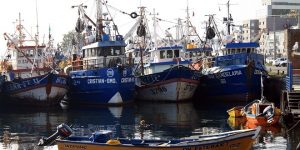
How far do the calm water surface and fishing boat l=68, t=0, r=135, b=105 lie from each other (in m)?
1.35

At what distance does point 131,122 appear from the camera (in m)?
37.5

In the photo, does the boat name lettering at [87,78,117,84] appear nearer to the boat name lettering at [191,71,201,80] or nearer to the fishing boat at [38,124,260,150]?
the boat name lettering at [191,71,201,80]

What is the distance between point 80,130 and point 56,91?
13807 mm

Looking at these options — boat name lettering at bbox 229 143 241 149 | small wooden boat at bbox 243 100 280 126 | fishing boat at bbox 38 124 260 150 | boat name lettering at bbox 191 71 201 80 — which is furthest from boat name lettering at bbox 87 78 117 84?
boat name lettering at bbox 229 143 241 149

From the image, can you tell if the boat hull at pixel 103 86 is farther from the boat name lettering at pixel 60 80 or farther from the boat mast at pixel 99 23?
the boat mast at pixel 99 23

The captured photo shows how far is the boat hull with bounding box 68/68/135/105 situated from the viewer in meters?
46.3

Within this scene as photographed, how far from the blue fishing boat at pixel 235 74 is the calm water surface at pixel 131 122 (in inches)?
109

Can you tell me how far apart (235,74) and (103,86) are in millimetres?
11282

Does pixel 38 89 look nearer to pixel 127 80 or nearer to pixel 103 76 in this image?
pixel 103 76

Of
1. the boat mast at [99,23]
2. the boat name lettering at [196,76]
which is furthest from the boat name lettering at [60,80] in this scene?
the boat name lettering at [196,76]

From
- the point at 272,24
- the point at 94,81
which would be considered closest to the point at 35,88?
the point at 94,81

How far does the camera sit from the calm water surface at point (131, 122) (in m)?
29.5

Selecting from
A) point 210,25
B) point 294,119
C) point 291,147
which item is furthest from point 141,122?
point 210,25

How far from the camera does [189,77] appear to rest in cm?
4938
